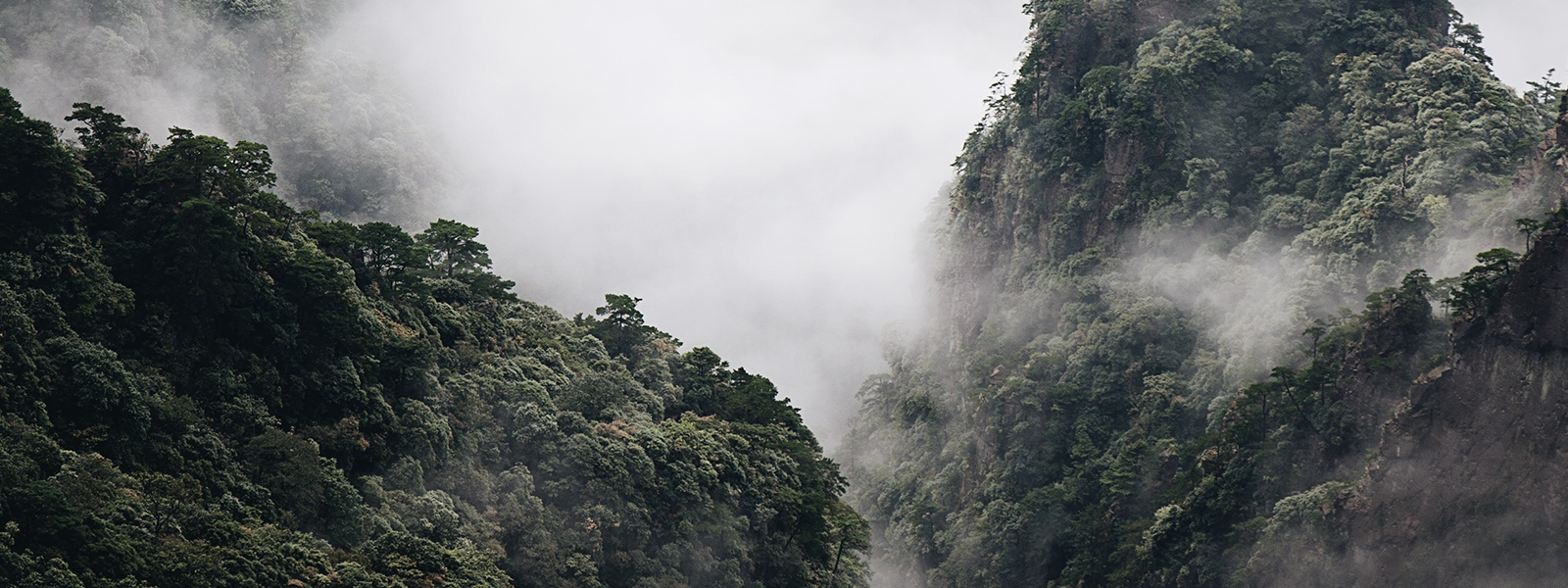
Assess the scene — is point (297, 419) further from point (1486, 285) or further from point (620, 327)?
point (1486, 285)

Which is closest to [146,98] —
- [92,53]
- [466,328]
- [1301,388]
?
[92,53]

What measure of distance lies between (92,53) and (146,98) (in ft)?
14.1

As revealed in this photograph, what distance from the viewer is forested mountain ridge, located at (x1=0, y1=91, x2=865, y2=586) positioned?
43875mm

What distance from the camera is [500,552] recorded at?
54.8 m

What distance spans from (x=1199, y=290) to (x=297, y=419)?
178 feet

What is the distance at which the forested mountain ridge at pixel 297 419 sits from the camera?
4388 cm

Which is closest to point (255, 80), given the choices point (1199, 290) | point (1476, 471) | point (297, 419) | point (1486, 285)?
point (1199, 290)

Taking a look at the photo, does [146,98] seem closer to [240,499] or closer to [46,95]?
[46,95]

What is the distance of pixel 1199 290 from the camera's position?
309 ft

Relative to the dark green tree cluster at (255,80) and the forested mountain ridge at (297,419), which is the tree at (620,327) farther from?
the dark green tree cluster at (255,80)

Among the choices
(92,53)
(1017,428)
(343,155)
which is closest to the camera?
(1017,428)

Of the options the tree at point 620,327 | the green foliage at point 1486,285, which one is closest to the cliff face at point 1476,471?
the green foliage at point 1486,285

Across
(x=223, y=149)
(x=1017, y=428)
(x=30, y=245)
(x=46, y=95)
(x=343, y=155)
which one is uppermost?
(x=343, y=155)

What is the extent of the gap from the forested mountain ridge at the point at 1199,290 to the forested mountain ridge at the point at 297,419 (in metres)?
21.0
